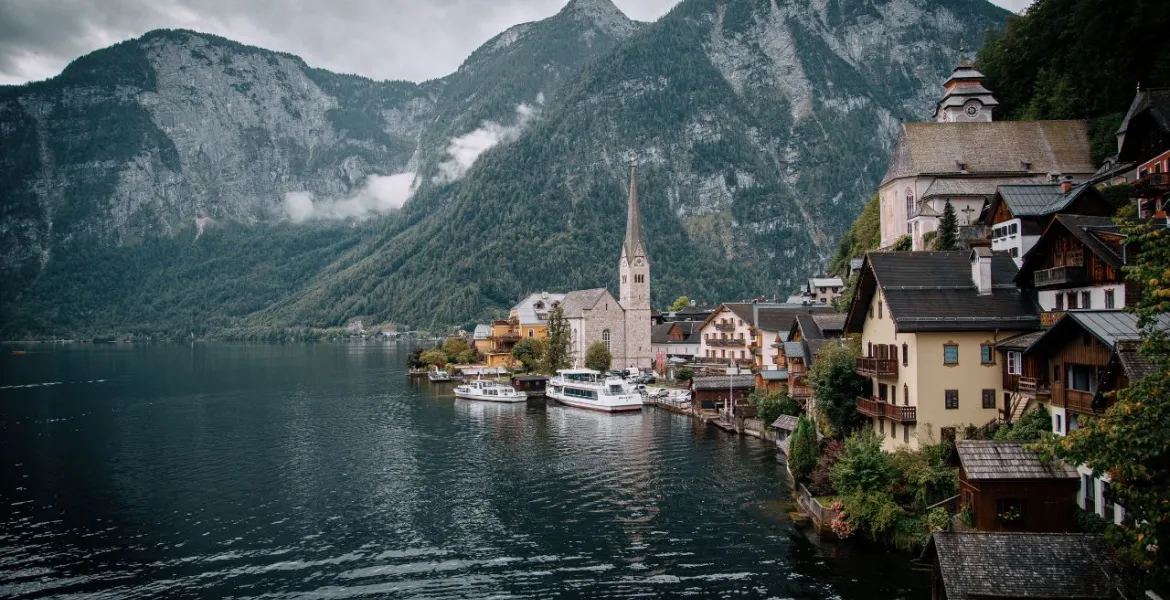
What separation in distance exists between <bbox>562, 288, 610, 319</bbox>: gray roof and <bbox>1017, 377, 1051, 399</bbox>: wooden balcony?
88.4m

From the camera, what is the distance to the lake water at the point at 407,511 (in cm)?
3112

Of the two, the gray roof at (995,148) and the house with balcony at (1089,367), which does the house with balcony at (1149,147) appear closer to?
the house with balcony at (1089,367)

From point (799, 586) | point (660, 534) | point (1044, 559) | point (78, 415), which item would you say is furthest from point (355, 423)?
point (1044, 559)

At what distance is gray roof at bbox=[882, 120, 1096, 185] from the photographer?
70438mm

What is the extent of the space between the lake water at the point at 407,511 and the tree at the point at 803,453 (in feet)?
6.23

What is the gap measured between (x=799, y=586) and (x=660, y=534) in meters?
8.66

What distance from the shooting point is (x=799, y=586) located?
29562 millimetres

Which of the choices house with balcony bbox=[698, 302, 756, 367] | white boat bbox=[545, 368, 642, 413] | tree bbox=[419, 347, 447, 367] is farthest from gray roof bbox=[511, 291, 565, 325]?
house with balcony bbox=[698, 302, 756, 367]

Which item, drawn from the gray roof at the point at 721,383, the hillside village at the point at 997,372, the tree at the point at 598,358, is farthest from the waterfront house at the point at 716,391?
the tree at the point at 598,358

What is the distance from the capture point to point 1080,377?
28.6m

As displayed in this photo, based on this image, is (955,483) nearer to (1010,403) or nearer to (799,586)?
(1010,403)

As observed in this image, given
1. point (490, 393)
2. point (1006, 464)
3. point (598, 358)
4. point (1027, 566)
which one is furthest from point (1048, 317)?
point (598, 358)

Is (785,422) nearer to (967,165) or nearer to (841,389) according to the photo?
(841,389)

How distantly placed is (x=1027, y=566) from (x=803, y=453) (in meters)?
19.6
